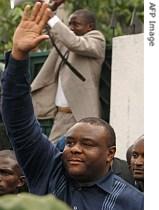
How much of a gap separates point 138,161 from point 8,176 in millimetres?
935

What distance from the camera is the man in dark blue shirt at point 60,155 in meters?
3.54

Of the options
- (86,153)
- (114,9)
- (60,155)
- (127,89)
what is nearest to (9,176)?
(60,155)

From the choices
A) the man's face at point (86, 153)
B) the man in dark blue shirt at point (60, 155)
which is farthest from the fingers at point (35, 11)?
the man's face at point (86, 153)

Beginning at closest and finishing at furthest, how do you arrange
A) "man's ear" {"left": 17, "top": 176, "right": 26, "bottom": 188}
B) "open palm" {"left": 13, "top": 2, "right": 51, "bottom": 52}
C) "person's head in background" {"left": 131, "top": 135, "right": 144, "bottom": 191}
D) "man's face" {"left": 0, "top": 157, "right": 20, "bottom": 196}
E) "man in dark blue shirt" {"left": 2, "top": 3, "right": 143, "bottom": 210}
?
A: "open palm" {"left": 13, "top": 2, "right": 51, "bottom": 52} < "man in dark blue shirt" {"left": 2, "top": 3, "right": 143, "bottom": 210} < "person's head in background" {"left": 131, "top": 135, "right": 144, "bottom": 191} < "man's face" {"left": 0, "top": 157, "right": 20, "bottom": 196} < "man's ear" {"left": 17, "top": 176, "right": 26, "bottom": 188}

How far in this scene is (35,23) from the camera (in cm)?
346

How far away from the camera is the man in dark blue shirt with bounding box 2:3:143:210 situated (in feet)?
11.6

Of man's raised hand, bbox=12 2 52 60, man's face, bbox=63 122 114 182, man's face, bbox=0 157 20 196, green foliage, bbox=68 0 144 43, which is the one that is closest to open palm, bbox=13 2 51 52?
man's raised hand, bbox=12 2 52 60

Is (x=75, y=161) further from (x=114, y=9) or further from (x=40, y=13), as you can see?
(x=114, y=9)

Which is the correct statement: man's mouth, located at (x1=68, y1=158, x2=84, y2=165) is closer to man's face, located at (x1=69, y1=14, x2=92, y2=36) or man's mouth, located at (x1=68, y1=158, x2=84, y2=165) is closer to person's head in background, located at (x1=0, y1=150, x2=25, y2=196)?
person's head in background, located at (x1=0, y1=150, x2=25, y2=196)

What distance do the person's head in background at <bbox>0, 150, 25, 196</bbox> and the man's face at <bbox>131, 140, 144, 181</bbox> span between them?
80 cm

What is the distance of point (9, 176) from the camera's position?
5102 millimetres

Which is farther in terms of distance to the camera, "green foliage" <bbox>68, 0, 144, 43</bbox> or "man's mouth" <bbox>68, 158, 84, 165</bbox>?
"green foliage" <bbox>68, 0, 144, 43</bbox>

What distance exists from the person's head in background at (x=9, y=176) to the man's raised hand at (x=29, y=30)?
169 cm

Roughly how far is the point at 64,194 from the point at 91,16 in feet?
12.3
